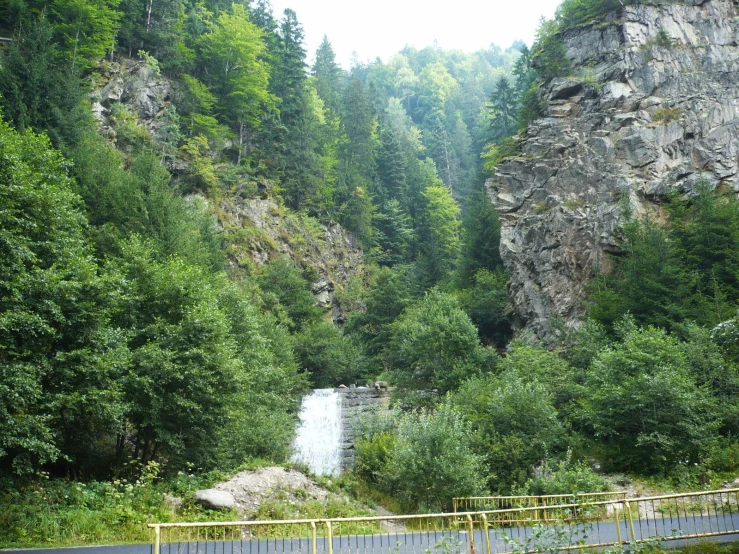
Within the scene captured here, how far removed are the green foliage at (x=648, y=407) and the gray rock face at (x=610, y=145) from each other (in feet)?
35.3

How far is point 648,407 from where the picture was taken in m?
22.8

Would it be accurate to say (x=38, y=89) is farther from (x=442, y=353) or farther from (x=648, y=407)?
(x=648, y=407)

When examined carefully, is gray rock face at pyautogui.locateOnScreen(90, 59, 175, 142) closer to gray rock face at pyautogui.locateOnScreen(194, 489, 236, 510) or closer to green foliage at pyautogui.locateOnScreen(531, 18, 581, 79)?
green foliage at pyautogui.locateOnScreen(531, 18, 581, 79)

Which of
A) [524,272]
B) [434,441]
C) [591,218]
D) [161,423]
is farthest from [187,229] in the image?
[591,218]

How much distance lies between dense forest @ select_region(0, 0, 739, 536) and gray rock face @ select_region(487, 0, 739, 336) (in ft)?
6.78

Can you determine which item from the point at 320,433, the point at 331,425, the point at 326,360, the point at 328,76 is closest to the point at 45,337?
the point at 320,433

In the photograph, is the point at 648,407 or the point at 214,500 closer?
the point at 214,500

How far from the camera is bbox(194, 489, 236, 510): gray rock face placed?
16172 millimetres

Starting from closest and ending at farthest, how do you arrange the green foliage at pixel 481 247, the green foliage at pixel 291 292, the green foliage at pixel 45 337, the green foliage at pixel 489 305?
the green foliage at pixel 45 337, the green foliage at pixel 489 305, the green foliage at pixel 291 292, the green foliage at pixel 481 247

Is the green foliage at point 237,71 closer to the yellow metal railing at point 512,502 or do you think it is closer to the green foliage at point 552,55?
the green foliage at point 552,55

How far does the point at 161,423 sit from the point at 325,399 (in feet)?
56.8

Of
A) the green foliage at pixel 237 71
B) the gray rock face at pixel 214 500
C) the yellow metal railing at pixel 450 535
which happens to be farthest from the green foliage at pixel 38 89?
the yellow metal railing at pixel 450 535

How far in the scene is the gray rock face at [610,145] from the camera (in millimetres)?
36281

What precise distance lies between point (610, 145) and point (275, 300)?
2539 centimetres
